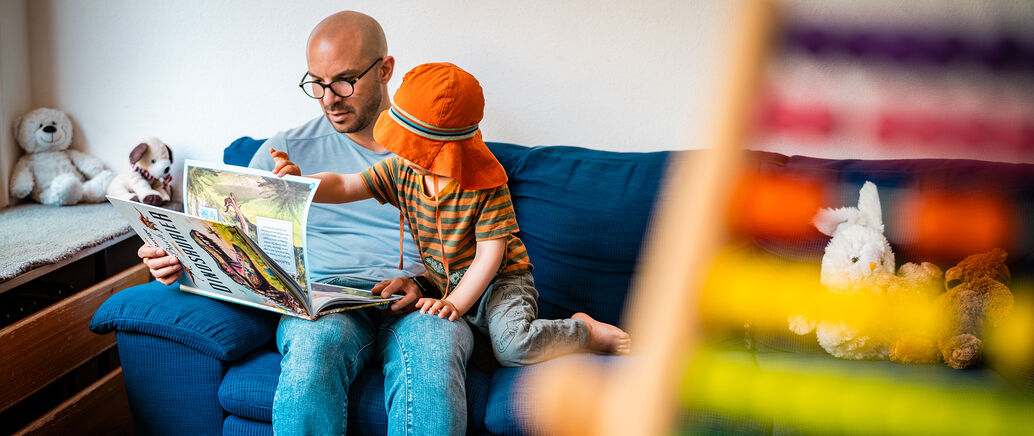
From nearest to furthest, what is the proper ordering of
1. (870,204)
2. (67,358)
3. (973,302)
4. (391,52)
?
(870,204) → (973,302) → (67,358) → (391,52)

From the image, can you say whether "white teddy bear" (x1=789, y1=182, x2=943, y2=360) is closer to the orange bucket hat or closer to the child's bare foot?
the child's bare foot

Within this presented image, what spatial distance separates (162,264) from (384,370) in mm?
435

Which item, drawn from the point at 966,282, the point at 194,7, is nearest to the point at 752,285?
the point at 966,282

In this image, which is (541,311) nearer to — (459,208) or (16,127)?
(459,208)

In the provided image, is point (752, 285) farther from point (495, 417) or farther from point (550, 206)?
point (550, 206)

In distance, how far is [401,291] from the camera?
4.40ft

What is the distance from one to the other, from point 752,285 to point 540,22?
1381 millimetres

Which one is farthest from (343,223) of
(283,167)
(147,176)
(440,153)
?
(147,176)

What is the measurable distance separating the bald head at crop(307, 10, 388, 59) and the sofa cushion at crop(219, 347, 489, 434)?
660 millimetres

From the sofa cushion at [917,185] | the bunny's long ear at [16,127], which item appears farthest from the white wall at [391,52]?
the sofa cushion at [917,185]

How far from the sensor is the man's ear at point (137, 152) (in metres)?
1.94

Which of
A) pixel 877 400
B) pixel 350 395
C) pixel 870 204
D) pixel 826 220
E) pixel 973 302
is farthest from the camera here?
pixel 350 395

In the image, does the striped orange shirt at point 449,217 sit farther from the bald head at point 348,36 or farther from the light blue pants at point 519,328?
the bald head at point 348,36

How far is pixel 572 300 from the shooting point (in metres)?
1.53
